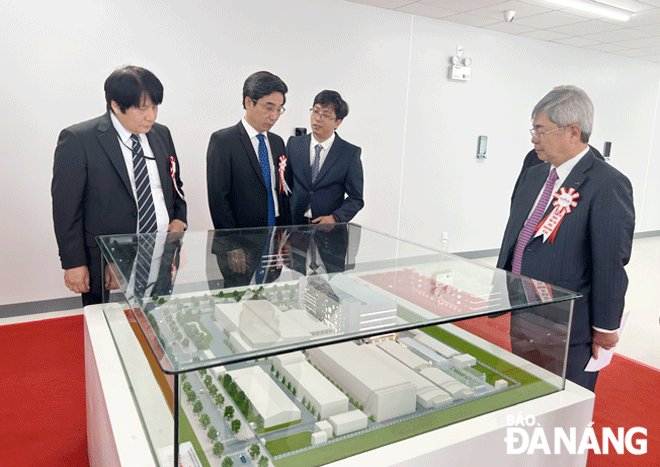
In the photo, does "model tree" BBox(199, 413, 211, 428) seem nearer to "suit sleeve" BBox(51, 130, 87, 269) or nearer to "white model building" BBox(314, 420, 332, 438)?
"white model building" BBox(314, 420, 332, 438)

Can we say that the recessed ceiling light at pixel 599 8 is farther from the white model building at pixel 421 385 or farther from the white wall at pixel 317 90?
the white model building at pixel 421 385

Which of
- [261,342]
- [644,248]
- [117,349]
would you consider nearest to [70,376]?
[117,349]

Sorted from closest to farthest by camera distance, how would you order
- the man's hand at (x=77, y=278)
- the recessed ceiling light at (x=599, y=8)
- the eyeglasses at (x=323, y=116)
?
the man's hand at (x=77, y=278) < the eyeglasses at (x=323, y=116) < the recessed ceiling light at (x=599, y=8)

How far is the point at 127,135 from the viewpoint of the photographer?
2539mm

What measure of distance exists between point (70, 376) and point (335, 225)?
6.24ft

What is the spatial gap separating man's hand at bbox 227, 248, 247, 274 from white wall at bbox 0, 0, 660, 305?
2.90m

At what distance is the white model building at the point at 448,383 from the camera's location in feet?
4.37

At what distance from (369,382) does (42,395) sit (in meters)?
2.43

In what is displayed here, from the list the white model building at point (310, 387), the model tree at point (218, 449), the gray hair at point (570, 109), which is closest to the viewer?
the model tree at point (218, 449)

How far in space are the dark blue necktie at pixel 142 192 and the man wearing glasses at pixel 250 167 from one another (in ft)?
1.79

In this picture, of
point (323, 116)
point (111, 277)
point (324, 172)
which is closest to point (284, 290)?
point (111, 277)

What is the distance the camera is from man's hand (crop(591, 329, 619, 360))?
1.96 metres

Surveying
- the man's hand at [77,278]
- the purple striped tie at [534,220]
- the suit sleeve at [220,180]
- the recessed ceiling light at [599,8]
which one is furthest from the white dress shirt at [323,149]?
the recessed ceiling light at [599,8]

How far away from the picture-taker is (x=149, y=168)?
8.52 feet
